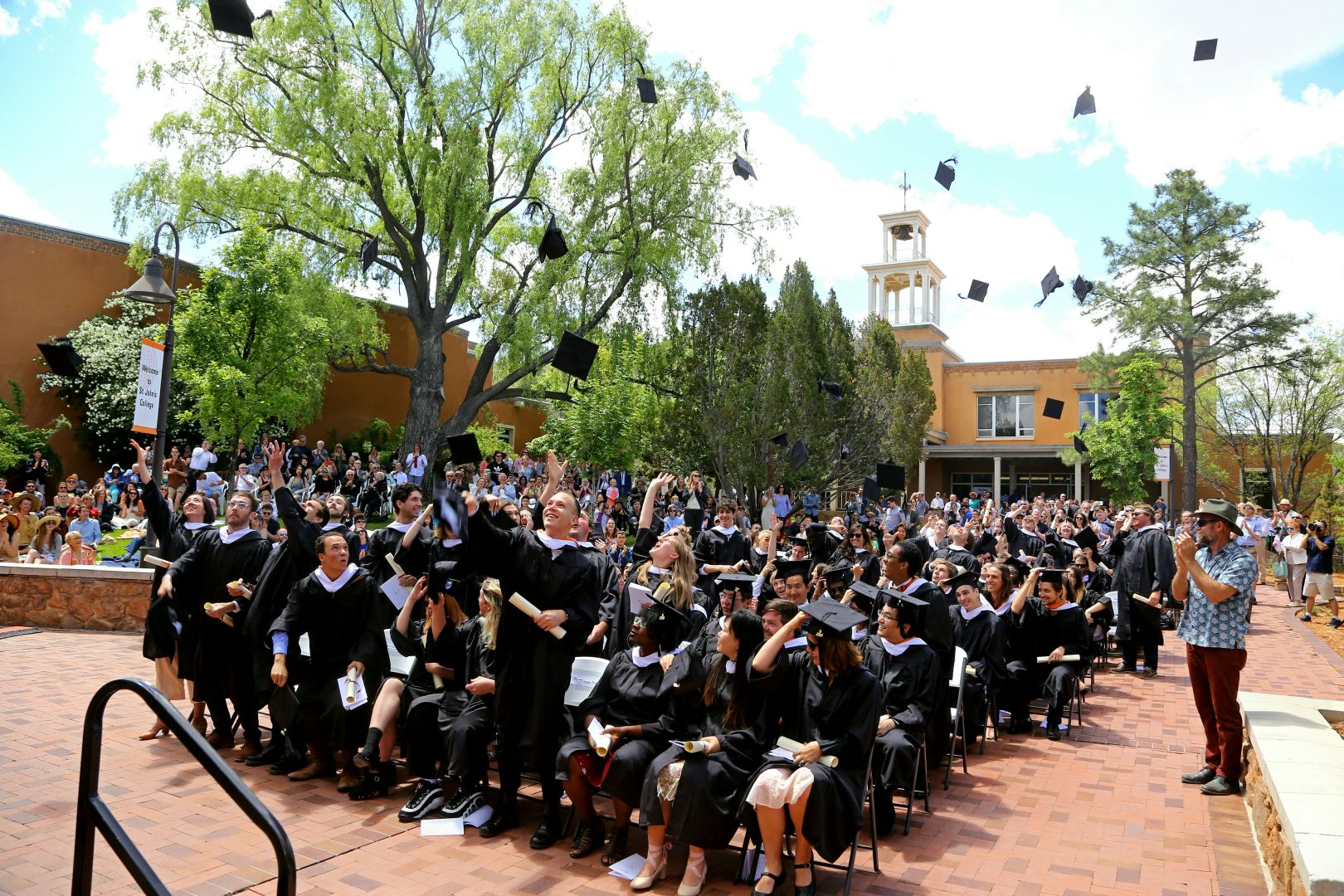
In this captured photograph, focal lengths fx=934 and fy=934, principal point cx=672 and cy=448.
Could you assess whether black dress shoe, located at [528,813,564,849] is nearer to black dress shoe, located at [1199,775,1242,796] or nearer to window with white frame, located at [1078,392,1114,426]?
black dress shoe, located at [1199,775,1242,796]

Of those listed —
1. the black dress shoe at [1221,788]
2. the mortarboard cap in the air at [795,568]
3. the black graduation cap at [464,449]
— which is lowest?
the black dress shoe at [1221,788]

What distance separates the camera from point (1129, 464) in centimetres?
3512

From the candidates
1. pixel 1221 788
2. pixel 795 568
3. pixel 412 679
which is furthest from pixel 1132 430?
pixel 412 679

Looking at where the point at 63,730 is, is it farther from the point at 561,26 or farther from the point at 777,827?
the point at 561,26

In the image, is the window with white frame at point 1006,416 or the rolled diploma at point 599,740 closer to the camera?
the rolled diploma at point 599,740

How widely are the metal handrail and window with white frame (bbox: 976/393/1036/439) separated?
45.7 m

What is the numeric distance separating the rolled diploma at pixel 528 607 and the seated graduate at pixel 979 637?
375cm

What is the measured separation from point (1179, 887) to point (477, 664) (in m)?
4.16

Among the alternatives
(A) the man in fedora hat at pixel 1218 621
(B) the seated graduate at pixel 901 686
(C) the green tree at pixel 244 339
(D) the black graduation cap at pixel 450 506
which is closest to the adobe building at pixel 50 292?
(C) the green tree at pixel 244 339

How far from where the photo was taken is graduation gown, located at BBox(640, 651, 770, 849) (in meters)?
4.71

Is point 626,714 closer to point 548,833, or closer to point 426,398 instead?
point 548,833

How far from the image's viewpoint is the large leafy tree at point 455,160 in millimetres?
23203

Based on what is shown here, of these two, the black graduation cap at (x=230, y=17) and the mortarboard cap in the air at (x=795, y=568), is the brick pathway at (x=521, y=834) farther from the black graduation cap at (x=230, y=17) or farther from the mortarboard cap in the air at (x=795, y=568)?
the black graduation cap at (x=230, y=17)

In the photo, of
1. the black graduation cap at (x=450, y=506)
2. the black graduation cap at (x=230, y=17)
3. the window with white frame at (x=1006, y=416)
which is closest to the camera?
the black graduation cap at (x=450, y=506)
